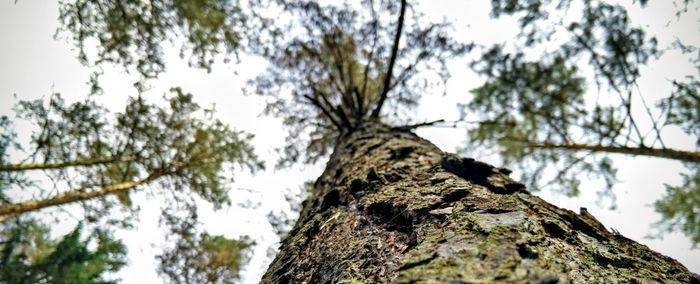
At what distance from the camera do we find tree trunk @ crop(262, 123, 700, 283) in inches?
39.6

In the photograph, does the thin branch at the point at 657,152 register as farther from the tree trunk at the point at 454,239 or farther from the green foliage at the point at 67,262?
the green foliage at the point at 67,262

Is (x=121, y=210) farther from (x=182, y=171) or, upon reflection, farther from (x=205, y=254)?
(x=205, y=254)

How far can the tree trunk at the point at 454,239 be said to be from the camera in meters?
1.00

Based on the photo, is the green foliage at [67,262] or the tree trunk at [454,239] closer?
the tree trunk at [454,239]

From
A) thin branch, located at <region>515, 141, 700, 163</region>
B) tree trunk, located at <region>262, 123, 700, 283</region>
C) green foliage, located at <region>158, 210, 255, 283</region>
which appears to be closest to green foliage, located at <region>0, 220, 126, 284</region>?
green foliage, located at <region>158, 210, 255, 283</region>

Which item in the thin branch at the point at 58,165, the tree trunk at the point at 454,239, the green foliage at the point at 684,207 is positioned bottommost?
the tree trunk at the point at 454,239

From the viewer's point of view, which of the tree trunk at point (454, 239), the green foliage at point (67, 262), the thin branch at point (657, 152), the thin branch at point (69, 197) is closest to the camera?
the tree trunk at point (454, 239)

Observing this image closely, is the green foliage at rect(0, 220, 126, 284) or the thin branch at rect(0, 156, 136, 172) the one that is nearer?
the thin branch at rect(0, 156, 136, 172)

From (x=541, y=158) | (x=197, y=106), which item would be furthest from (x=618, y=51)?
(x=197, y=106)

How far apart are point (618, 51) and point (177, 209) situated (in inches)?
301

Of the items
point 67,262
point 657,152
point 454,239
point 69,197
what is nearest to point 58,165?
point 69,197

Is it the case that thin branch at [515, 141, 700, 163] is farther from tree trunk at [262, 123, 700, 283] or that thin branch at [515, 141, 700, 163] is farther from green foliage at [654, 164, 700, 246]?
tree trunk at [262, 123, 700, 283]

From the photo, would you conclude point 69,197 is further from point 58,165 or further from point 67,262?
point 67,262

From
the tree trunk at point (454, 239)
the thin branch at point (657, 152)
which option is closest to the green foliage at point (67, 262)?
the tree trunk at point (454, 239)
